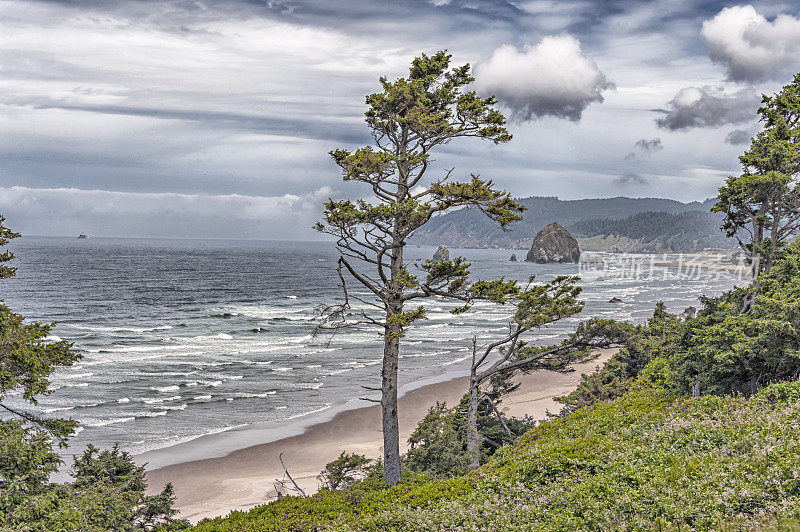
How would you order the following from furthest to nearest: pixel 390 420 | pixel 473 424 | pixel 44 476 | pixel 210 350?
pixel 210 350 < pixel 473 424 < pixel 390 420 < pixel 44 476

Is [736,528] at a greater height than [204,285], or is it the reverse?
[736,528]

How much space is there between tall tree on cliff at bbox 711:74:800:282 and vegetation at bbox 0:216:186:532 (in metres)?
19.1

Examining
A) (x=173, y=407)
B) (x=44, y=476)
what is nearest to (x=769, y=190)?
(x=44, y=476)

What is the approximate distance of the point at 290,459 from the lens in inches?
994

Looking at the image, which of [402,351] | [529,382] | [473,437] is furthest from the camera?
[402,351]

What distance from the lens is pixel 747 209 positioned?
727 inches

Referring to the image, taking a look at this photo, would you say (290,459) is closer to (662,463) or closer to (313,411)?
(313,411)

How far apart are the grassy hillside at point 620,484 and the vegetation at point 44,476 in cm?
254

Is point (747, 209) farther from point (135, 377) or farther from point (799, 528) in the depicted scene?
point (135, 377)

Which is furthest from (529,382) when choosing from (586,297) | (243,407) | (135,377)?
(586,297)

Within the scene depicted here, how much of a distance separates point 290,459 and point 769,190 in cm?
2244

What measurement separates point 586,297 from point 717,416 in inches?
3365

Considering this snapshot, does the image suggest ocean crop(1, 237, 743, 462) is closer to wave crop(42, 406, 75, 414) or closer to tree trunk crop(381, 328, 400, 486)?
wave crop(42, 406, 75, 414)

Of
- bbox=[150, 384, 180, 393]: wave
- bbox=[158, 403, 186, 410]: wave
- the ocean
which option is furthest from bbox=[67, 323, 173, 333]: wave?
bbox=[158, 403, 186, 410]: wave
